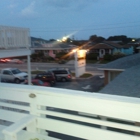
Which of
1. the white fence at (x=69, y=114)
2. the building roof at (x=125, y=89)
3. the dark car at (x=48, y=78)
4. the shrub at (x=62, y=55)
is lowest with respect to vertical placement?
the dark car at (x=48, y=78)

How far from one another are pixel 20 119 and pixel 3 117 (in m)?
0.35

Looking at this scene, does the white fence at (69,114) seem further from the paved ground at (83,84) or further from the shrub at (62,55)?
the shrub at (62,55)

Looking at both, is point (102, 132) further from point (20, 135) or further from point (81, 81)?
point (81, 81)

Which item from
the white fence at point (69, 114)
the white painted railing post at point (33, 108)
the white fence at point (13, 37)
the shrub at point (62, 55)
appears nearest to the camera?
the white fence at point (69, 114)

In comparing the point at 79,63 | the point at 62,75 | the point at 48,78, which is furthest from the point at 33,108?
the point at 79,63

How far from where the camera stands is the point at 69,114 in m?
1.73

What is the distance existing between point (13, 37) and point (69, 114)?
6832mm

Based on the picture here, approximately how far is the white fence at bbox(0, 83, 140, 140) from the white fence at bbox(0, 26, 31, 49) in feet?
19.0

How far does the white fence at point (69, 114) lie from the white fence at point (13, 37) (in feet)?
19.0

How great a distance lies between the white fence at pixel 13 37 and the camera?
7.55 metres

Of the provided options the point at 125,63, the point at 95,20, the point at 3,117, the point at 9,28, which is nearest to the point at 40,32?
the point at 95,20

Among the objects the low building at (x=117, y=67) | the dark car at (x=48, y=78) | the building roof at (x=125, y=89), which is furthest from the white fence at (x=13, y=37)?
the dark car at (x=48, y=78)

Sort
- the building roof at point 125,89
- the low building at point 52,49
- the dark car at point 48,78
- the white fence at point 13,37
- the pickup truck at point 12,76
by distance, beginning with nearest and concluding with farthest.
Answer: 1. the building roof at point 125,89
2. the white fence at point 13,37
3. the dark car at point 48,78
4. the pickup truck at point 12,76
5. the low building at point 52,49

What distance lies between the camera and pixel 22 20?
139 feet
